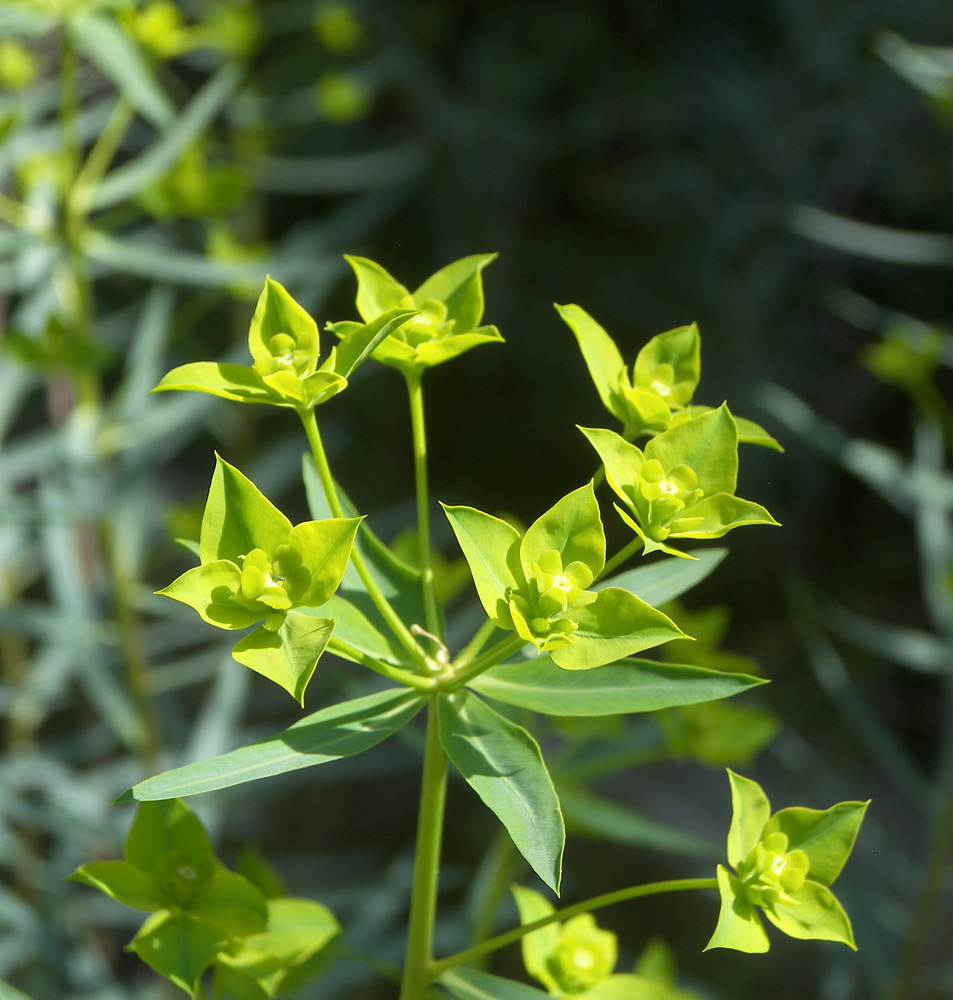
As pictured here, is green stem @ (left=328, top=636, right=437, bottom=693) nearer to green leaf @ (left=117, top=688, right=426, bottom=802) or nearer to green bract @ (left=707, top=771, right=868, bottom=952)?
green leaf @ (left=117, top=688, right=426, bottom=802)

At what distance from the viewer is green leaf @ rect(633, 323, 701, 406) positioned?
63cm

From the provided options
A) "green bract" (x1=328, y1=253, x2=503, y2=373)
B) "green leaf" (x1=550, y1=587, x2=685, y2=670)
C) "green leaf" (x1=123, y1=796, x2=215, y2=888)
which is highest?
"green bract" (x1=328, y1=253, x2=503, y2=373)

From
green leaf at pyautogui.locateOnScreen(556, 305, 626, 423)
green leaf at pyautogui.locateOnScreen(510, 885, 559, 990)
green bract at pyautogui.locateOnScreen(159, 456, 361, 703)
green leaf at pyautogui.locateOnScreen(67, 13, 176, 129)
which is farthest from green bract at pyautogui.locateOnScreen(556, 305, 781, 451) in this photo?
green leaf at pyautogui.locateOnScreen(67, 13, 176, 129)

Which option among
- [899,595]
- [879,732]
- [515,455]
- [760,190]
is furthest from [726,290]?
[879,732]

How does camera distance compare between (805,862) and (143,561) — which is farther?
(143,561)

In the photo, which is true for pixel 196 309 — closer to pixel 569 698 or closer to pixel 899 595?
pixel 569 698

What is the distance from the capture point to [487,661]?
51 cm

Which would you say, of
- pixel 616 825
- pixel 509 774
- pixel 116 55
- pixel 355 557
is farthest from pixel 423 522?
pixel 116 55

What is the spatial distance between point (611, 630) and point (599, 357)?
20 cm

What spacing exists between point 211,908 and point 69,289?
0.88 m

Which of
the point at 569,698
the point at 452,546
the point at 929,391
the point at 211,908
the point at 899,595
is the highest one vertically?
the point at 569,698

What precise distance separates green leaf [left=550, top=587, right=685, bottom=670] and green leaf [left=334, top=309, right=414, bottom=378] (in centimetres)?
18

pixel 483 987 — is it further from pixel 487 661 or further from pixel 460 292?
pixel 460 292

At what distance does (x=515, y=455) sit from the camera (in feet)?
7.89
